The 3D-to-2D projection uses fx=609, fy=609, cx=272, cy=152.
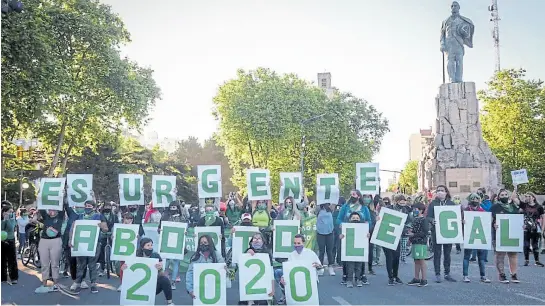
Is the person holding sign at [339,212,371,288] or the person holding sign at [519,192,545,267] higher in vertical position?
the person holding sign at [519,192,545,267]

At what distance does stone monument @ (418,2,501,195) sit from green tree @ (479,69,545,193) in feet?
75.0

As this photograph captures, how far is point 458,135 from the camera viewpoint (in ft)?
95.5

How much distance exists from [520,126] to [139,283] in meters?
46.6

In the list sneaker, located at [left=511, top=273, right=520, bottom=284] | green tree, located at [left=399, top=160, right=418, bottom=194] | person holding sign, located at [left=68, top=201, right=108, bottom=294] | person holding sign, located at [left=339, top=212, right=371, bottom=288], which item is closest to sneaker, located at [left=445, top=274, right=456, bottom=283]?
sneaker, located at [left=511, top=273, right=520, bottom=284]

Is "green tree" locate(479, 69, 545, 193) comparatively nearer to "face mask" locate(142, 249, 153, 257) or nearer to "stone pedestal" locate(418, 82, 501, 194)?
"stone pedestal" locate(418, 82, 501, 194)

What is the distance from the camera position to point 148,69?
38.8 meters

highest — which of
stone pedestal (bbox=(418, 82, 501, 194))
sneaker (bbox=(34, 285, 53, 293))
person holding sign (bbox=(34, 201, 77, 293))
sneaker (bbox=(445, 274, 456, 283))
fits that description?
stone pedestal (bbox=(418, 82, 501, 194))

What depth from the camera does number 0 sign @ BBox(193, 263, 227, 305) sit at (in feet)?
30.2

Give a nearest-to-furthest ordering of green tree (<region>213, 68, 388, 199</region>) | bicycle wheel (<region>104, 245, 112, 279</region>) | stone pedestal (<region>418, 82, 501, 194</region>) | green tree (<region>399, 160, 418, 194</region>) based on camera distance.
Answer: bicycle wheel (<region>104, 245, 112, 279</region>), stone pedestal (<region>418, 82, 501, 194</region>), green tree (<region>213, 68, 388, 199</region>), green tree (<region>399, 160, 418, 194</region>)

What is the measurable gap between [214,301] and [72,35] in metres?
26.9

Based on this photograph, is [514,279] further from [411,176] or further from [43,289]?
[411,176]

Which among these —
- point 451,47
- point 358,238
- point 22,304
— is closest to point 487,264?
point 358,238

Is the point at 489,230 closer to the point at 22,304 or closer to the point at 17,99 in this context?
the point at 22,304

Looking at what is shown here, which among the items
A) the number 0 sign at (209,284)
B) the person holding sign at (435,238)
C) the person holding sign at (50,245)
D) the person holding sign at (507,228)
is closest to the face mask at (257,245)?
the number 0 sign at (209,284)
